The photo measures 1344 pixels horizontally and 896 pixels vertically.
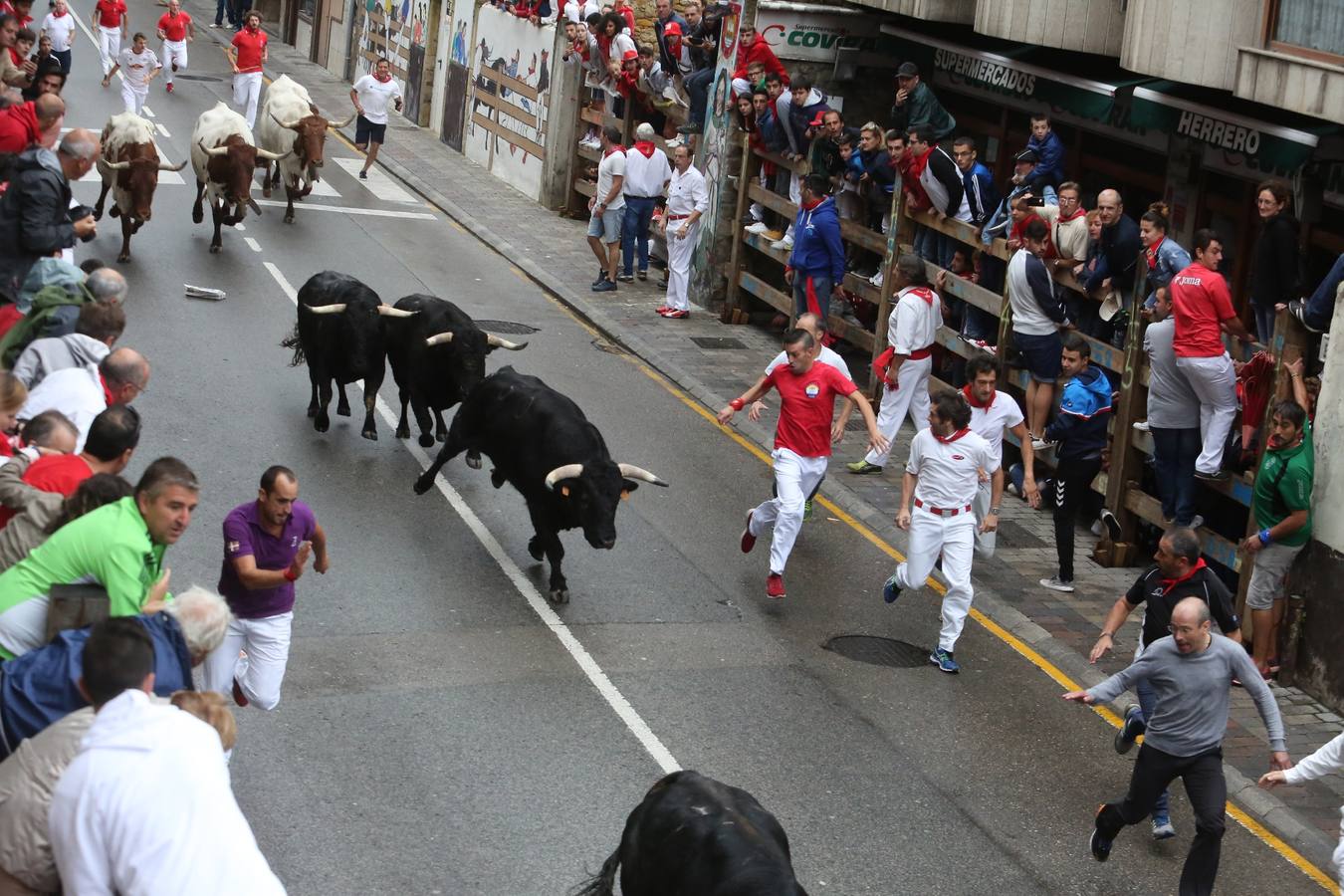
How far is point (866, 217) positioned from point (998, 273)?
113 inches

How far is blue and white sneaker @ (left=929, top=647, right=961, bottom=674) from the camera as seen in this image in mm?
11484

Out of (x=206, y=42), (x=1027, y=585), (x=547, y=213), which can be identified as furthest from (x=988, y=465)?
(x=206, y=42)

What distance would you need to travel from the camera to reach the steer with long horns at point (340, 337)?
14617mm

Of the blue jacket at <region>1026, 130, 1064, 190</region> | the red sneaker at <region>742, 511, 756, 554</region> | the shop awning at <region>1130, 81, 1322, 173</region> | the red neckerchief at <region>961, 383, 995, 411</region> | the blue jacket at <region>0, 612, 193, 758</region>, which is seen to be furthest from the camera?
the blue jacket at <region>1026, 130, 1064, 190</region>

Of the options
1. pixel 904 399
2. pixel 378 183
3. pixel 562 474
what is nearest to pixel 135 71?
pixel 378 183

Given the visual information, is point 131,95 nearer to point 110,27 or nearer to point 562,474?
point 110,27

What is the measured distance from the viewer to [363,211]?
2519 centimetres

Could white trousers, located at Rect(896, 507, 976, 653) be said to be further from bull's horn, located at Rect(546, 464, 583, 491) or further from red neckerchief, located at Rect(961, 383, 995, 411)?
bull's horn, located at Rect(546, 464, 583, 491)

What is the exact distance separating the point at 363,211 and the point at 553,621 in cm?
1490

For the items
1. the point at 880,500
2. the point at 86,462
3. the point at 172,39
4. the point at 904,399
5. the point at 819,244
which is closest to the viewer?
the point at 86,462

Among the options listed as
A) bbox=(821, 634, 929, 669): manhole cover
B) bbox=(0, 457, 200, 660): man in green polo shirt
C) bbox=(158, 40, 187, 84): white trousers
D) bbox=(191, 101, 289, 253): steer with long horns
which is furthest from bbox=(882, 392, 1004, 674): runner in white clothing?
bbox=(158, 40, 187, 84): white trousers

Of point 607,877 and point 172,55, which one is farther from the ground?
point 172,55

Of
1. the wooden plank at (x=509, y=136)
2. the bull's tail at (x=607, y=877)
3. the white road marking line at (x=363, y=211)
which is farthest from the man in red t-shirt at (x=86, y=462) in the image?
the wooden plank at (x=509, y=136)

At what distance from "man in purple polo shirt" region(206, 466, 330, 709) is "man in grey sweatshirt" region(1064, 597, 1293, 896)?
4.24m
